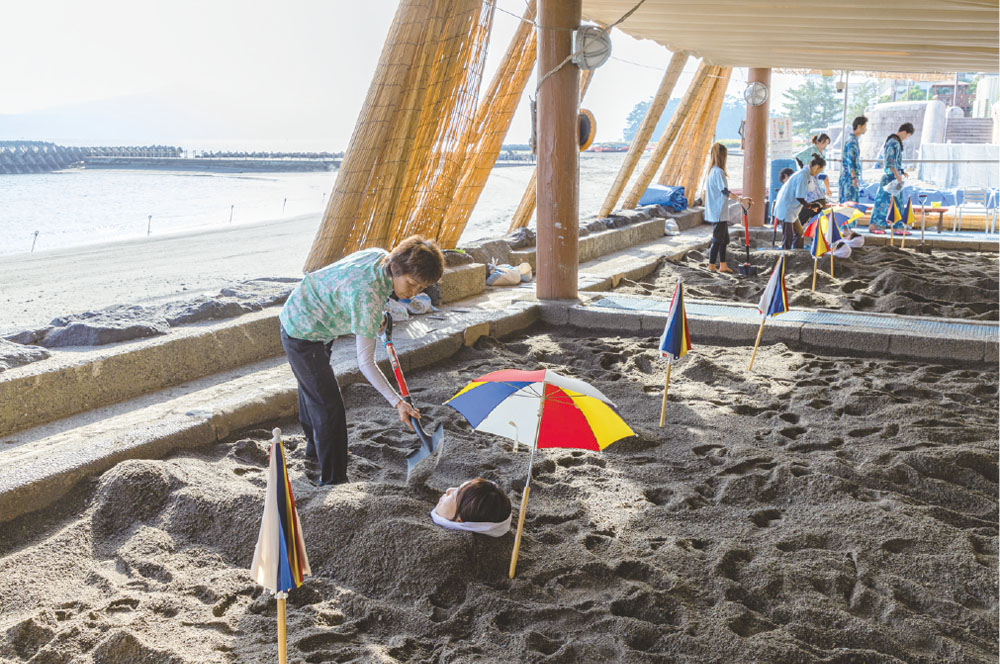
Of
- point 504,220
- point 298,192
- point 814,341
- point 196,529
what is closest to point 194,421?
point 196,529

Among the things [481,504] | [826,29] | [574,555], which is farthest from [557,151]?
[574,555]

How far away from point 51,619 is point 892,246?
11641mm

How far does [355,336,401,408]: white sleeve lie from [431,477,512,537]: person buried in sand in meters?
0.51

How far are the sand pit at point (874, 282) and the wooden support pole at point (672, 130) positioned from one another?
390 cm

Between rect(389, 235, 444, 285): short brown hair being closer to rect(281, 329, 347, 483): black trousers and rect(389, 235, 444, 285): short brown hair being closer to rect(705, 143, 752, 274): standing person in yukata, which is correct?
rect(281, 329, 347, 483): black trousers

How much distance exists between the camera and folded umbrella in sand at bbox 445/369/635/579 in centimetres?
329

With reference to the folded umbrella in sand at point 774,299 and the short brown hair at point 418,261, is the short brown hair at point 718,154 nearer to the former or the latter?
the folded umbrella in sand at point 774,299

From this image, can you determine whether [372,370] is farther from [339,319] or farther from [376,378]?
[339,319]

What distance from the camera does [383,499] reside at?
142 inches

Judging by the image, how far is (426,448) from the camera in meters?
4.04

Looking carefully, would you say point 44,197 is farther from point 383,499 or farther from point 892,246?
point 383,499

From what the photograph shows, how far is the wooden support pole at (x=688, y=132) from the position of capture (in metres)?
15.3

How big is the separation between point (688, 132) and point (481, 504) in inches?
565

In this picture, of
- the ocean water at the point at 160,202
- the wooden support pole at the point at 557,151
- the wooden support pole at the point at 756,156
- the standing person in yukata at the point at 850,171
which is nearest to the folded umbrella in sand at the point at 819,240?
the wooden support pole at the point at 557,151
